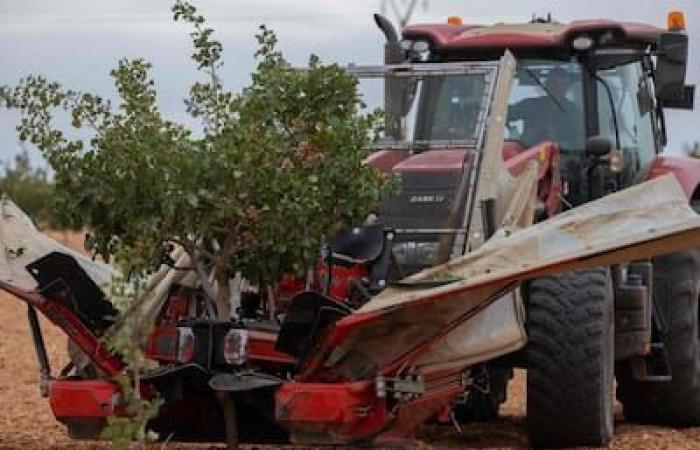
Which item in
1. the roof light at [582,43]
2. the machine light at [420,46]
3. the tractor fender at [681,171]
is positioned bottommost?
the tractor fender at [681,171]

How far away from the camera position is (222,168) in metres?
7.83

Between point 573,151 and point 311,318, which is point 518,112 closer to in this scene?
point 573,151

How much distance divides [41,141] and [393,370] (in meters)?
1.86

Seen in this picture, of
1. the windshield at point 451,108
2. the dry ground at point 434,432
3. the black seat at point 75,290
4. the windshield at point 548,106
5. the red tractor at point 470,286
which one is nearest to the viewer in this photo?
the red tractor at point 470,286

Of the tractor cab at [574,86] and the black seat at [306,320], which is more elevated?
the tractor cab at [574,86]

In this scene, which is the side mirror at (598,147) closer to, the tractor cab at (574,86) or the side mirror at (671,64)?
the tractor cab at (574,86)

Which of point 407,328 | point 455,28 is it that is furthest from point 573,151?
point 407,328

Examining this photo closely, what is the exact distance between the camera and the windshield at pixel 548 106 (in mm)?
10656

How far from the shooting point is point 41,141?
8125mm

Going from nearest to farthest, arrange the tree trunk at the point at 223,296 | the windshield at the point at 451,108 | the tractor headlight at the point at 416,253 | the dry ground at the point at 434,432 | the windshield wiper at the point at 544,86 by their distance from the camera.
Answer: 1. the tree trunk at the point at 223,296
2. the tractor headlight at the point at 416,253
3. the windshield at the point at 451,108
4. the dry ground at the point at 434,432
5. the windshield wiper at the point at 544,86

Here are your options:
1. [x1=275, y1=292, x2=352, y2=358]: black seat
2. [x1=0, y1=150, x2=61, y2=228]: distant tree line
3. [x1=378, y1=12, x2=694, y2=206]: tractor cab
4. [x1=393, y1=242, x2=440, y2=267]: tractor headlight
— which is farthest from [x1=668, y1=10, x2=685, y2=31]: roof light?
[x1=0, y1=150, x2=61, y2=228]: distant tree line

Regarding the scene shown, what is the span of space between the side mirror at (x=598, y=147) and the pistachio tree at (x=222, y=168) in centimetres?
261

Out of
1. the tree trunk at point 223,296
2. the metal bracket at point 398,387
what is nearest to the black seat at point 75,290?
the tree trunk at point 223,296

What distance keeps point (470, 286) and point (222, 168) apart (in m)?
1.19
